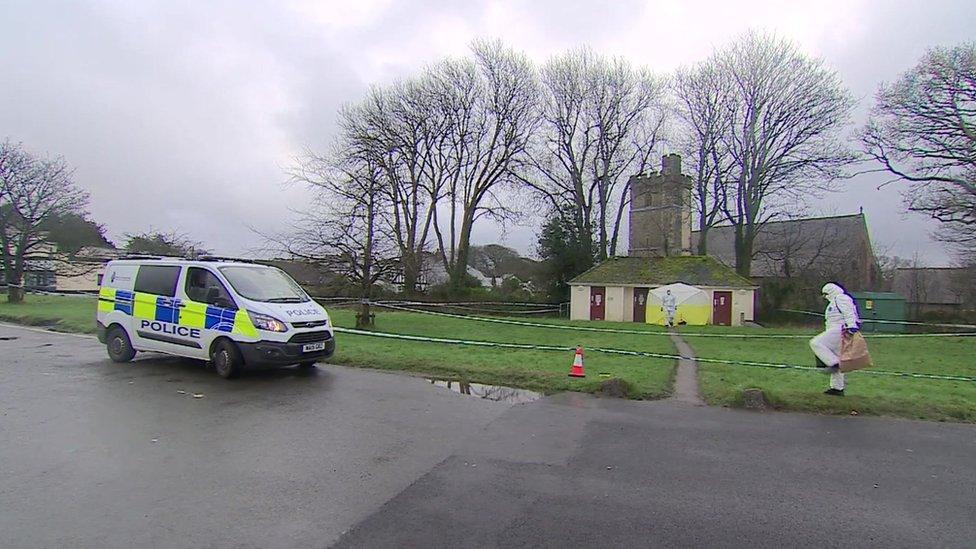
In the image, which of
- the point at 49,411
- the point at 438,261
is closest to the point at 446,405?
the point at 49,411

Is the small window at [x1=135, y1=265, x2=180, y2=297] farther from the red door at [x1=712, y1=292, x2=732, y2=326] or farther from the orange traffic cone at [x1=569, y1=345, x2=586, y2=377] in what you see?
the red door at [x1=712, y1=292, x2=732, y2=326]

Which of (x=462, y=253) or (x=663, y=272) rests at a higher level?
(x=462, y=253)

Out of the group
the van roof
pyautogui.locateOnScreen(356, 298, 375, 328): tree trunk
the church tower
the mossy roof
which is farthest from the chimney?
the van roof

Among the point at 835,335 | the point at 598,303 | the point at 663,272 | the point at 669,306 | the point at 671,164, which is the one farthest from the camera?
the point at 671,164

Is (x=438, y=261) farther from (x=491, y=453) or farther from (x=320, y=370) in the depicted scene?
(x=491, y=453)

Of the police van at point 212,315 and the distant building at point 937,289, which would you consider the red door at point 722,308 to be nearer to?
the distant building at point 937,289

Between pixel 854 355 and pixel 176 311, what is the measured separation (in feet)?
35.6

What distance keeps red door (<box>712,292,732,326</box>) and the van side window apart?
103 feet

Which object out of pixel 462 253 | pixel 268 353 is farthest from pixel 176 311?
pixel 462 253

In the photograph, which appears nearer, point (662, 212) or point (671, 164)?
point (671, 164)

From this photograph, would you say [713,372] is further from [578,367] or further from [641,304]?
[641,304]

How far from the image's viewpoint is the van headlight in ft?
28.8

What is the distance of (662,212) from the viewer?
154ft

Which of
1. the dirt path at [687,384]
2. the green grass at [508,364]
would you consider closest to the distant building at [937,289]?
the green grass at [508,364]
